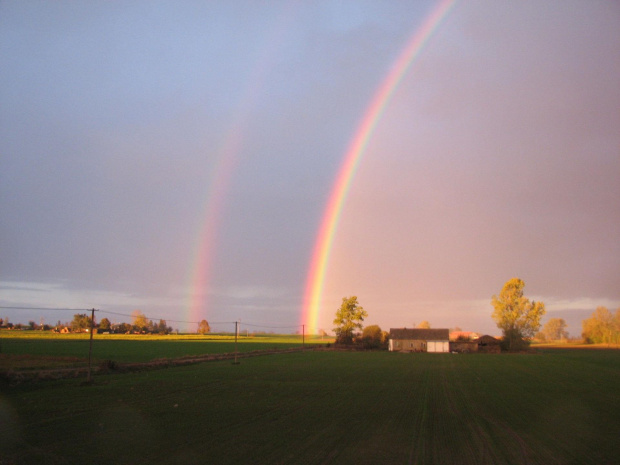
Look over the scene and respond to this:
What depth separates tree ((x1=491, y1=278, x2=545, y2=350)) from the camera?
10750 cm

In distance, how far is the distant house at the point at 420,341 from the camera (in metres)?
106

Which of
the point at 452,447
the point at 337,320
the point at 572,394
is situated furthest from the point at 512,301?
the point at 452,447

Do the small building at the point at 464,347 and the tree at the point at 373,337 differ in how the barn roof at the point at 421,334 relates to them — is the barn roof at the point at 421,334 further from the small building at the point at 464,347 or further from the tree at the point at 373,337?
the tree at the point at 373,337

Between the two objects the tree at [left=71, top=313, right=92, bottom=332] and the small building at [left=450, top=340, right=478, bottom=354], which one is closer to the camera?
the small building at [left=450, top=340, right=478, bottom=354]

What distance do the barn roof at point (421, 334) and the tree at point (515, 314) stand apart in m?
12.9

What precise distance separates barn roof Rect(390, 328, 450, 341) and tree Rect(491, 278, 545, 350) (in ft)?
42.3

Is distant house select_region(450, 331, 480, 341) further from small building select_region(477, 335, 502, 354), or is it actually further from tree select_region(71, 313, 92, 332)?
tree select_region(71, 313, 92, 332)

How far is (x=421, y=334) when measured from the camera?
11100cm

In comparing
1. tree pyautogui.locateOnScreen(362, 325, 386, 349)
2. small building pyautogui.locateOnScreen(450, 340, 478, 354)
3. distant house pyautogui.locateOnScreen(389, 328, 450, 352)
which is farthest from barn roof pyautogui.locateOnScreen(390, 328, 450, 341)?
tree pyautogui.locateOnScreen(362, 325, 386, 349)

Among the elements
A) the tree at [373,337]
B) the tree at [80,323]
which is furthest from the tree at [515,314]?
the tree at [80,323]

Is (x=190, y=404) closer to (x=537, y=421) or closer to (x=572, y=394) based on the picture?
(x=537, y=421)

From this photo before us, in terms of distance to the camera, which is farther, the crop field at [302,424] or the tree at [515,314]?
the tree at [515,314]

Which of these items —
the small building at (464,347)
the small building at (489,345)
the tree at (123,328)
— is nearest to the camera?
the small building at (489,345)

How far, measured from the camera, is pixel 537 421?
17375 millimetres
